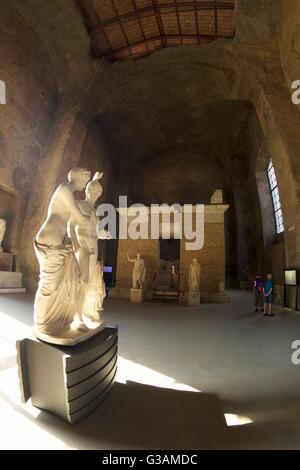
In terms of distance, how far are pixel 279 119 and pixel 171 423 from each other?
1217cm

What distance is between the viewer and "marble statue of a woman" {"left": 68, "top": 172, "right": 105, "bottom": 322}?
10.0ft

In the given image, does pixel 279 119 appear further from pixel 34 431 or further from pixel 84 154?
pixel 34 431

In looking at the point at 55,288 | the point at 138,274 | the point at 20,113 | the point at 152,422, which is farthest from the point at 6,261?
the point at 152,422

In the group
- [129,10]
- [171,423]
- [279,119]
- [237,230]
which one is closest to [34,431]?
[171,423]

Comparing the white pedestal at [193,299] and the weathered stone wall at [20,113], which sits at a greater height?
the weathered stone wall at [20,113]

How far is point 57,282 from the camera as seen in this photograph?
263 cm

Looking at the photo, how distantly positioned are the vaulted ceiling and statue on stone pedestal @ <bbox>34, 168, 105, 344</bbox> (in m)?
13.4

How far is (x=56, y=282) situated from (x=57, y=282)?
0.4 inches

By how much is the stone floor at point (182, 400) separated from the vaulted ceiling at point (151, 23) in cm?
1386

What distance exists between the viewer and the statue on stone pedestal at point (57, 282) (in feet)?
8.45

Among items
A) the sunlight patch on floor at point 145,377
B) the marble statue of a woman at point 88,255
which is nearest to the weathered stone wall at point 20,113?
the marble statue of a woman at point 88,255

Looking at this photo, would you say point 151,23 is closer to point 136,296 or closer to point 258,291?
point 136,296

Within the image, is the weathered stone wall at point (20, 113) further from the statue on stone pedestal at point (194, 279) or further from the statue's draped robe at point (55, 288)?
the statue's draped robe at point (55, 288)

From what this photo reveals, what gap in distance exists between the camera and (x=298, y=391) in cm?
306
